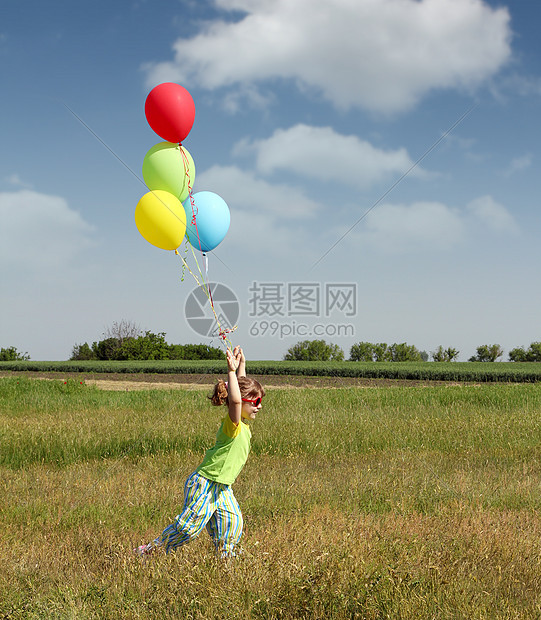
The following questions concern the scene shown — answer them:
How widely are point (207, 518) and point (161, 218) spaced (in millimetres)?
2955

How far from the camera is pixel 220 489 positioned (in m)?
3.71

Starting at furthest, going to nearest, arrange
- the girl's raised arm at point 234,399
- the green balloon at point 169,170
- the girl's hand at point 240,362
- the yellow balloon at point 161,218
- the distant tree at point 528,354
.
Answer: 1. the distant tree at point 528,354
2. the green balloon at point 169,170
3. the yellow balloon at point 161,218
4. the girl's hand at point 240,362
5. the girl's raised arm at point 234,399

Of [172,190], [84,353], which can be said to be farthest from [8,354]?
[172,190]

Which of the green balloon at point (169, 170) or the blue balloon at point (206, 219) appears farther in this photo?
the blue balloon at point (206, 219)

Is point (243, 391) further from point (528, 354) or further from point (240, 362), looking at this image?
point (528, 354)

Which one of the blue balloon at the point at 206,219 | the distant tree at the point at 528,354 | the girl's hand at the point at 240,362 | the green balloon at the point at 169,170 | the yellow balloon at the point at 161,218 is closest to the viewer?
the girl's hand at the point at 240,362

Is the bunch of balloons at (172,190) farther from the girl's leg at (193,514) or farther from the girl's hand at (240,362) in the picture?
the girl's leg at (193,514)

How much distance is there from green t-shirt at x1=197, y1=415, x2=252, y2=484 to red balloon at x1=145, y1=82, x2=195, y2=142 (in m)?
3.28

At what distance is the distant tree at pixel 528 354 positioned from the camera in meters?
47.2

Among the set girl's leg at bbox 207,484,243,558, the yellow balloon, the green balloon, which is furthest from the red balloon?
girl's leg at bbox 207,484,243,558

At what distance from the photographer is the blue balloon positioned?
18.4ft

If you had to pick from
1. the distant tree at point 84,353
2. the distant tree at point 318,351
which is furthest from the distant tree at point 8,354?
the distant tree at point 318,351

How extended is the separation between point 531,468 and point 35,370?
3902 cm

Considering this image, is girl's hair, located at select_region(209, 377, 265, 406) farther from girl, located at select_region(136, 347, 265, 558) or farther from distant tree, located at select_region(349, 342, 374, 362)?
distant tree, located at select_region(349, 342, 374, 362)
